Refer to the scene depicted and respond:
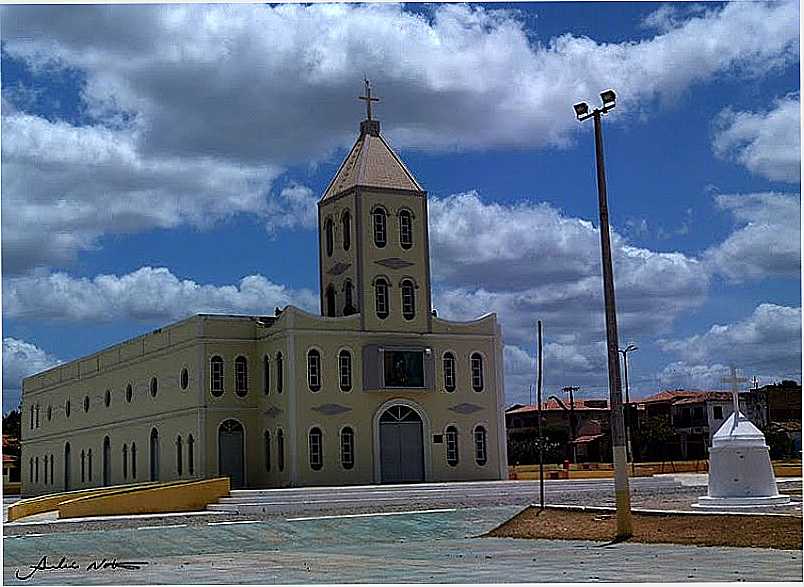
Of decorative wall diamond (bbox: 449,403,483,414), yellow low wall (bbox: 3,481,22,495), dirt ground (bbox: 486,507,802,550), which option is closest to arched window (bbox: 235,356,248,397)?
decorative wall diamond (bbox: 449,403,483,414)

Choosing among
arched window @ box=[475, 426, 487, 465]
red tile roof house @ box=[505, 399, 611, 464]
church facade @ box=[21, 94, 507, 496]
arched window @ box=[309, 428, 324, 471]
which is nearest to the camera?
arched window @ box=[309, 428, 324, 471]

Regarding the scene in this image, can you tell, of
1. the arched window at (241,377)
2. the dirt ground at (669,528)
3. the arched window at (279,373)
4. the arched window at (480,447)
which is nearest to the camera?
the dirt ground at (669,528)

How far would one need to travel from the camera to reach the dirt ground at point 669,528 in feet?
59.3

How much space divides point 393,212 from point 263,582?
26.8m

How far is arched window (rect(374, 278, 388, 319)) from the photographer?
40.2 meters

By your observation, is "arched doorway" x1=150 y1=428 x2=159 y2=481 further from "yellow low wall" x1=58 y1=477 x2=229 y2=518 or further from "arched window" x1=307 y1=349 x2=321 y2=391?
"yellow low wall" x1=58 y1=477 x2=229 y2=518

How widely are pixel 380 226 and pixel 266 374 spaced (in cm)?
629

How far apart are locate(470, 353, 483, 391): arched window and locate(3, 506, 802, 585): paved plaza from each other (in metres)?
15.2

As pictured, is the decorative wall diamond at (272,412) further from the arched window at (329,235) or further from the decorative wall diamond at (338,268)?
the arched window at (329,235)

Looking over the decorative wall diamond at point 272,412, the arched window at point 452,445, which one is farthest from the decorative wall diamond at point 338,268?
the arched window at point 452,445

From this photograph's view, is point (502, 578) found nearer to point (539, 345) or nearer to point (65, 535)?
point (65, 535)

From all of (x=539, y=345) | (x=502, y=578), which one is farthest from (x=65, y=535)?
(x=539, y=345)

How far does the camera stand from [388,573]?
1558 centimetres

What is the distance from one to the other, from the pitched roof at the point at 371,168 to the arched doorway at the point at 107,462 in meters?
14.5
